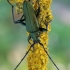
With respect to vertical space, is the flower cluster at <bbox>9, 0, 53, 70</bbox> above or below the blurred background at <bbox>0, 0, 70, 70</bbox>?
above

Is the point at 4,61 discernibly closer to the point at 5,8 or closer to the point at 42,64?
the point at 5,8

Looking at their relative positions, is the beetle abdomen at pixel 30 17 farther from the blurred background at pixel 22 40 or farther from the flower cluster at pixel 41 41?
the blurred background at pixel 22 40

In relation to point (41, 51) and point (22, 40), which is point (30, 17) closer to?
point (41, 51)

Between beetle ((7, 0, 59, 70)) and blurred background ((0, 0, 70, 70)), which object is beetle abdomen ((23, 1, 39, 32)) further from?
blurred background ((0, 0, 70, 70))

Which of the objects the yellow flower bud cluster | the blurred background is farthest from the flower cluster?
the blurred background

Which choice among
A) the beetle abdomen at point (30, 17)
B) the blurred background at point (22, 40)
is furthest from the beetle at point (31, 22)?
the blurred background at point (22, 40)

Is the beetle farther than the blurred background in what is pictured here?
No
